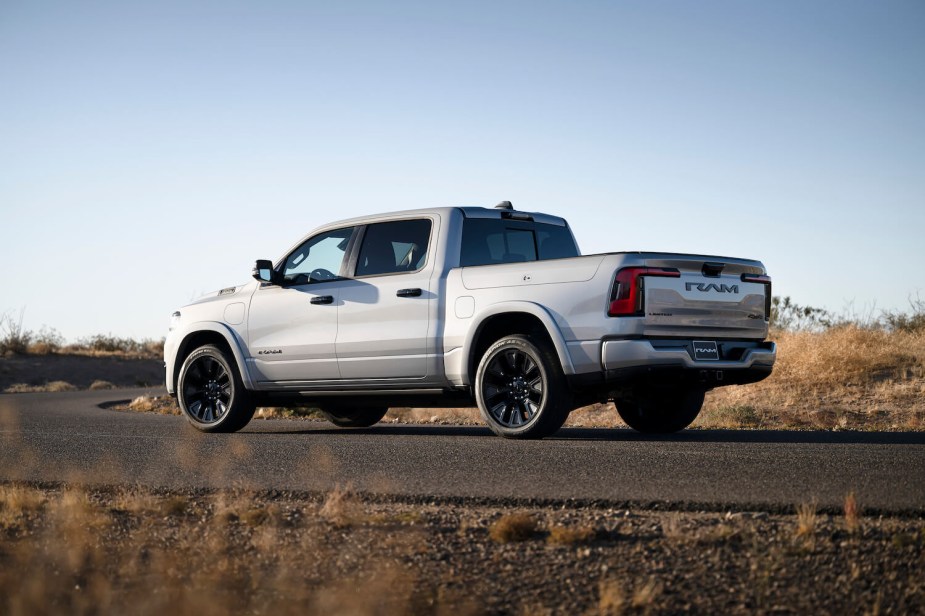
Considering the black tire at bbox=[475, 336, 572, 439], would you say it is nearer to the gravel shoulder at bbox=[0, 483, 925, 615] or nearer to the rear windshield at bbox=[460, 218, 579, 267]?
the rear windshield at bbox=[460, 218, 579, 267]

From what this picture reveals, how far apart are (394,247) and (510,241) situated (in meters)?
1.13

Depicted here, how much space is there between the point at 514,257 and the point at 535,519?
519 cm

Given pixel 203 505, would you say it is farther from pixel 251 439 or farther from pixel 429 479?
pixel 251 439

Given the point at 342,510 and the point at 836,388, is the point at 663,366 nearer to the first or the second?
the point at 342,510

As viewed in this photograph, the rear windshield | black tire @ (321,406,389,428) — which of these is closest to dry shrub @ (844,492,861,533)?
the rear windshield

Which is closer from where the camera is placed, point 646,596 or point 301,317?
point 646,596

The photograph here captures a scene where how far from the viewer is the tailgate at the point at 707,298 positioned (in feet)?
28.2

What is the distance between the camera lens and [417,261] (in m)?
10.1

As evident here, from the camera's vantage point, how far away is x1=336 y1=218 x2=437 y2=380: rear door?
9.77 metres

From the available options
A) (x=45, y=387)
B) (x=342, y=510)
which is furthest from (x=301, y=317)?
(x=45, y=387)

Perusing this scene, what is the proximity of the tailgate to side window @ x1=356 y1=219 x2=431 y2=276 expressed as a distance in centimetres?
239

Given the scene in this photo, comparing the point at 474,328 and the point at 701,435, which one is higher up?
the point at 474,328

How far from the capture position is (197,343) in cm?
1191

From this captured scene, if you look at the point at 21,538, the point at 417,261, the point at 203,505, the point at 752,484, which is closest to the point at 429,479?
the point at 203,505
